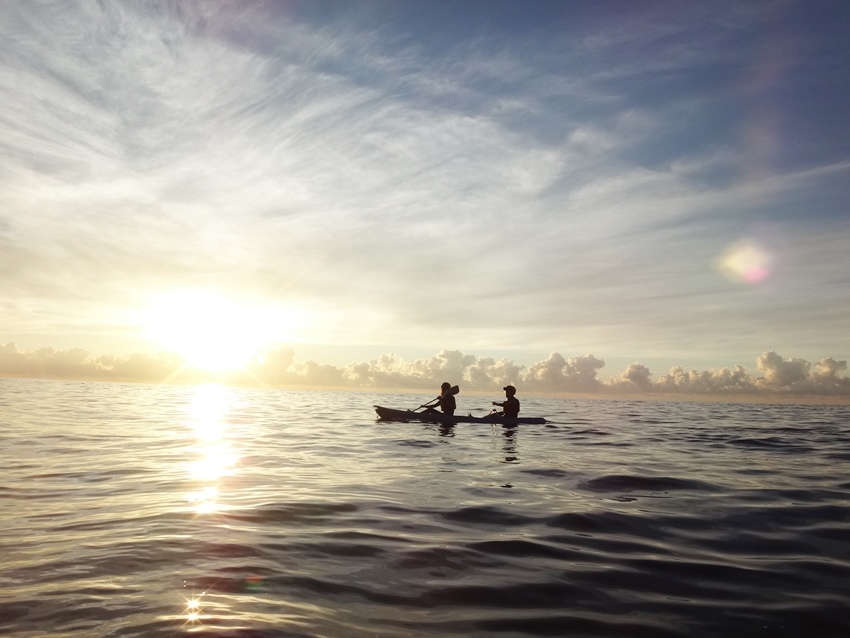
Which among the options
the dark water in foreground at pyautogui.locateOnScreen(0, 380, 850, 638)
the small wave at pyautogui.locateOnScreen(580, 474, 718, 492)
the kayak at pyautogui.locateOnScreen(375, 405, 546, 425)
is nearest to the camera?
the dark water in foreground at pyautogui.locateOnScreen(0, 380, 850, 638)

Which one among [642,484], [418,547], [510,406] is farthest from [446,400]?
[418,547]

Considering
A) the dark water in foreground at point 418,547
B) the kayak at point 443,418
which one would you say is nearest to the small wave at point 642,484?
the dark water in foreground at point 418,547

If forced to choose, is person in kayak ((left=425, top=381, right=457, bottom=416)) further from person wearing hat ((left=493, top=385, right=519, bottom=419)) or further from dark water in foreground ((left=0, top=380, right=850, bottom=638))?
dark water in foreground ((left=0, top=380, right=850, bottom=638))

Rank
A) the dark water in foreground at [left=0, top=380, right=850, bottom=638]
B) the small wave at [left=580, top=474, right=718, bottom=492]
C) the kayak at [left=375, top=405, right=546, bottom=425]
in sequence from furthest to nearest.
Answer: the kayak at [left=375, top=405, right=546, bottom=425], the small wave at [left=580, top=474, right=718, bottom=492], the dark water in foreground at [left=0, top=380, right=850, bottom=638]

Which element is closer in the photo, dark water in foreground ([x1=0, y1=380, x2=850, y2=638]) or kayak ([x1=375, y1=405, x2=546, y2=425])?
dark water in foreground ([x1=0, y1=380, x2=850, y2=638])

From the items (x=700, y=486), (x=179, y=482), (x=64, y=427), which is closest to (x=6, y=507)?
(x=179, y=482)

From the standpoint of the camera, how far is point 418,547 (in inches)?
305

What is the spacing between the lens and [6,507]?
384 inches

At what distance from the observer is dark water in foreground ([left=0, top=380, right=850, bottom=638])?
5.40 meters

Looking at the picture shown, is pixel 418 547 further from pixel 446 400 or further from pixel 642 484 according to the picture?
pixel 446 400

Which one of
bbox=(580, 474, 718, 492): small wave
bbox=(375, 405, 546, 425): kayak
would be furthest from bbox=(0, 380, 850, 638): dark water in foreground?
bbox=(375, 405, 546, 425): kayak

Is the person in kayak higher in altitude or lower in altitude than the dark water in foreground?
higher

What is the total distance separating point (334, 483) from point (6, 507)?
624 centimetres

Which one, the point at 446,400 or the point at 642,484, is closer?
the point at 642,484
